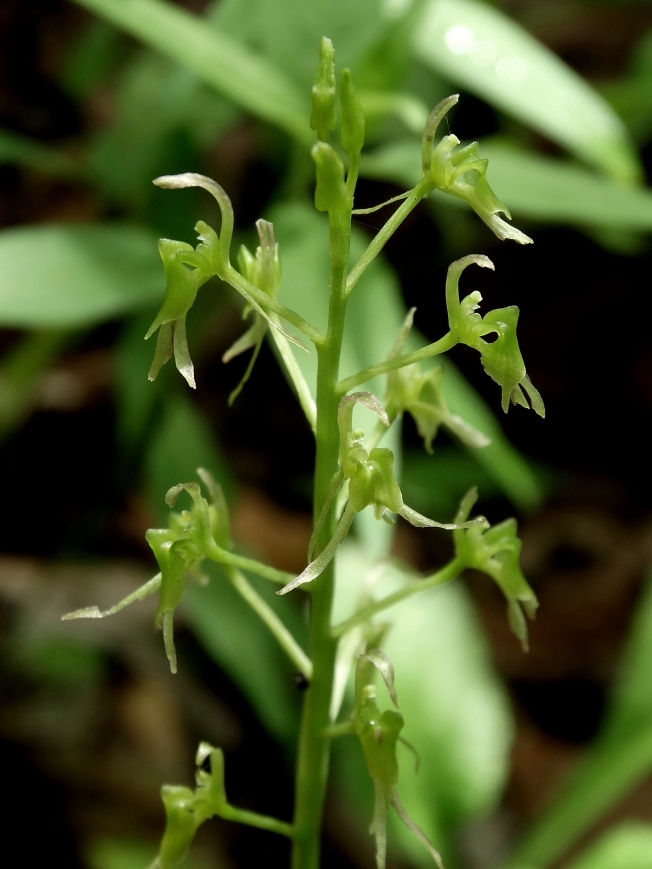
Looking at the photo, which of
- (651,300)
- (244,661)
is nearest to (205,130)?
(244,661)

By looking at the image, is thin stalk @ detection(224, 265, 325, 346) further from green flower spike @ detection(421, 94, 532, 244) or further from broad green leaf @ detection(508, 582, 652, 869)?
broad green leaf @ detection(508, 582, 652, 869)

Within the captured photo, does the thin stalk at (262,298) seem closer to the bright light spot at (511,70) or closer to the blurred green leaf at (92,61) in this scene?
the bright light spot at (511,70)

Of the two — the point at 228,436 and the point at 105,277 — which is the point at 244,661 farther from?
the point at 228,436

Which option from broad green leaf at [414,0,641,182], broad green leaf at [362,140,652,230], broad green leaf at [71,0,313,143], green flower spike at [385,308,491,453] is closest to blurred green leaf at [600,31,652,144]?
broad green leaf at [414,0,641,182]

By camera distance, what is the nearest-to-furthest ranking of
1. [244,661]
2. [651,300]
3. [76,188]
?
[244,661]
[651,300]
[76,188]

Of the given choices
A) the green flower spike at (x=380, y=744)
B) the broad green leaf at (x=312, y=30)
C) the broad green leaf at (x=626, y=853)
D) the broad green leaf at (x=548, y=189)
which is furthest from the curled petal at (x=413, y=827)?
the broad green leaf at (x=312, y=30)

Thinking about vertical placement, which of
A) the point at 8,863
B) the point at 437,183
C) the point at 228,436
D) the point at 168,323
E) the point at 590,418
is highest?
the point at 437,183

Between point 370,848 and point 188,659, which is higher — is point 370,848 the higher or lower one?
the lower one

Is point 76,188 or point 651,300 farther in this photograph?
point 76,188

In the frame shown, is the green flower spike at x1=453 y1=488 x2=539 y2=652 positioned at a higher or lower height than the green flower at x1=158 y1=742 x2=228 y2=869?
higher
